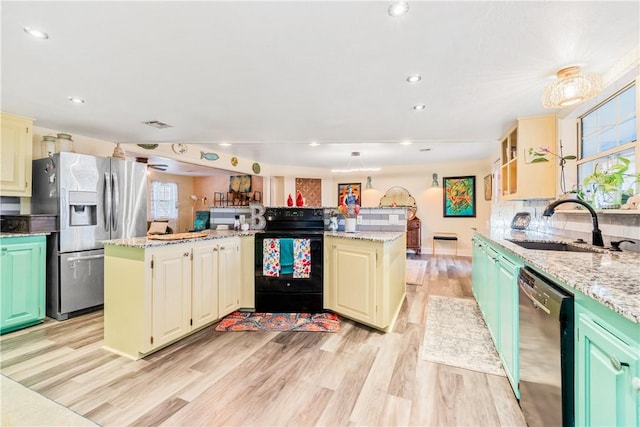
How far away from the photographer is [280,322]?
279 cm

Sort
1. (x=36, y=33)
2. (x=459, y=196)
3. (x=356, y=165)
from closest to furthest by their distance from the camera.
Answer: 1. (x=36, y=33)
2. (x=459, y=196)
3. (x=356, y=165)

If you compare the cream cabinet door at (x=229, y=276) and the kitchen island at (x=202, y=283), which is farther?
the cream cabinet door at (x=229, y=276)

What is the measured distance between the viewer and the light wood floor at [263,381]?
5.08 feet

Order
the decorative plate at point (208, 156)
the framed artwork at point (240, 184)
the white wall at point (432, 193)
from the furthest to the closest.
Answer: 1. the framed artwork at point (240, 184)
2. the white wall at point (432, 193)
3. the decorative plate at point (208, 156)

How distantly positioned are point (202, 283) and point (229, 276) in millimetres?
341

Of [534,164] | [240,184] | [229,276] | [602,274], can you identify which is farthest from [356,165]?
[602,274]

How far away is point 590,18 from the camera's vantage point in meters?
1.40

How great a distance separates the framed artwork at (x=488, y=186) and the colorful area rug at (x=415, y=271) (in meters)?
2.07

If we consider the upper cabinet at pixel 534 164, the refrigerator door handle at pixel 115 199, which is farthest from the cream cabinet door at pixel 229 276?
the upper cabinet at pixel 534 164

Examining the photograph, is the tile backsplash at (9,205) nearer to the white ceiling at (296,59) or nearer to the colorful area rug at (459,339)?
the white ceiling at (296,59)

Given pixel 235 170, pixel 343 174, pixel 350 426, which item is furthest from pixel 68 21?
pixel 343 174

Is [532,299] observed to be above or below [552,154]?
below

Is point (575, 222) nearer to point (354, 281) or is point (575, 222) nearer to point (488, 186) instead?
point (354, 281)

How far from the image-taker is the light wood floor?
1.55 metres
